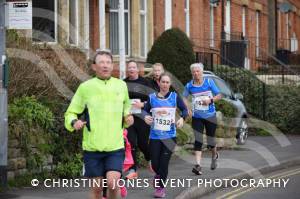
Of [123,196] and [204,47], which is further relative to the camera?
[204,47]

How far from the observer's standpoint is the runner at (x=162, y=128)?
36.1 feet

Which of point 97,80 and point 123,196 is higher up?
point 97,80

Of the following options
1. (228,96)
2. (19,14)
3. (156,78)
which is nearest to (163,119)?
(156,78)

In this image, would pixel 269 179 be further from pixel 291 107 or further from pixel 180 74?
pixel 291 107

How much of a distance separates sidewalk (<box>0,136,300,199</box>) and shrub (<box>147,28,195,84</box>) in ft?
9.05

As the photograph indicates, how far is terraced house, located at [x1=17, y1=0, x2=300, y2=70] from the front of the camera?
758 inches

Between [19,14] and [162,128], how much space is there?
268 cm

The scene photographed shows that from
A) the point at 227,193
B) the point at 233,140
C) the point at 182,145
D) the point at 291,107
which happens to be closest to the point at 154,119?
the point at 227,193

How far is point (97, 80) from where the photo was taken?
8461 millimetres

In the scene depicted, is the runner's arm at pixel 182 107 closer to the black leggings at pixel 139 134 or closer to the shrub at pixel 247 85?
the black leggings at pixel 139 134

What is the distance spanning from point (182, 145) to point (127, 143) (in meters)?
4.90

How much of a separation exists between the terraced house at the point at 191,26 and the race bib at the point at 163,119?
5.32 metres

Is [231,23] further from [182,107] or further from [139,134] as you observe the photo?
[182,107]

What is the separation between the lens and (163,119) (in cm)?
1114
